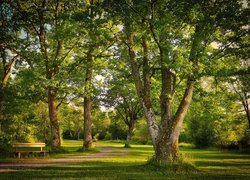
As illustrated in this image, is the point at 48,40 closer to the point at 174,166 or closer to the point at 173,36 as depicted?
the point at 173,36

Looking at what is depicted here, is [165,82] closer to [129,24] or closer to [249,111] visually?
[129,24]

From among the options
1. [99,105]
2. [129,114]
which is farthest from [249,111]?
[99,105]

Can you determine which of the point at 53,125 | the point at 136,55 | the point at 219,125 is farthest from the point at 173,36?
→ the point at 219,125

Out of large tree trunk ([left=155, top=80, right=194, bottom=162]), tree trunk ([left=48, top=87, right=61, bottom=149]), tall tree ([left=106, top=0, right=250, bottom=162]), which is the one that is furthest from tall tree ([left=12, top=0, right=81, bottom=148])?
large tree trunk ([left=155, top=80, right=194, bottom=162])

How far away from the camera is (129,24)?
53.5 ft

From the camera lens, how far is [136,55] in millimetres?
19375

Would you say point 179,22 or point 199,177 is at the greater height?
point 179,22

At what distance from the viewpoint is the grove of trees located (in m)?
14.6

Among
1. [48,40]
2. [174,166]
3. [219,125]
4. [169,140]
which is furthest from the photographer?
[219,125]

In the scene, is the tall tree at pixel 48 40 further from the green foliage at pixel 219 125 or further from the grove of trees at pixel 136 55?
the green foliage at pixel 219 125

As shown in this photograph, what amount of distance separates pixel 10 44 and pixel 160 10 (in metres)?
15.4

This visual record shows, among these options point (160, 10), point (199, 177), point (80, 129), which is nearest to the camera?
point (199, 177)

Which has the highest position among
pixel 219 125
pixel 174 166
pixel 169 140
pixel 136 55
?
pixel 136 55

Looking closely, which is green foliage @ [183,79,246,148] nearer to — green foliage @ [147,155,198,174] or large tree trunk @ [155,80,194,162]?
large tree trunk @ [155,80,194,162]
